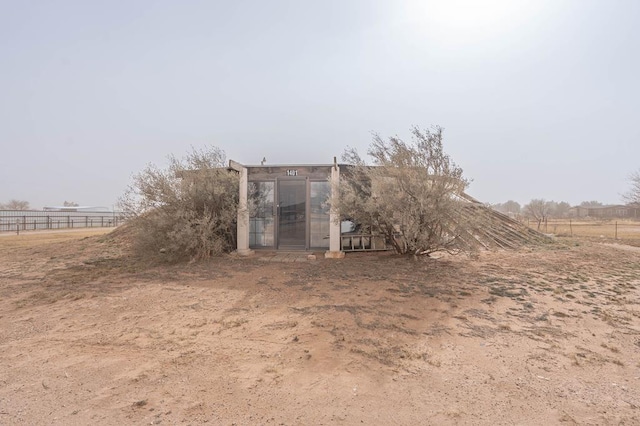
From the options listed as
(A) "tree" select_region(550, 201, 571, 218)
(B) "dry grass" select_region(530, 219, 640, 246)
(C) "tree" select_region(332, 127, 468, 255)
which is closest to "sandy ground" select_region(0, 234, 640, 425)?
(C) "tree" select_region(332, 127, 468, 255)

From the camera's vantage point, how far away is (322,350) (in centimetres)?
352

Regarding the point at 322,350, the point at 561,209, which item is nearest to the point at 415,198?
the point at 322,350

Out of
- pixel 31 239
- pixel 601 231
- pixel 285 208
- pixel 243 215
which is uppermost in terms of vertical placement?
pixel 285 208

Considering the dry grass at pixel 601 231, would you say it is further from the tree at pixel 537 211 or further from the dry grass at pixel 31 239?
the dry grass at pixel 31 239

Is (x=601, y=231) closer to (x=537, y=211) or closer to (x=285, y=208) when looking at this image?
(x=537, y=211)

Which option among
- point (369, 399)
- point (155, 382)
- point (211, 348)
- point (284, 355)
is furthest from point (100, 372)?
point (369, 399)

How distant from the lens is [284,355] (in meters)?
3.42

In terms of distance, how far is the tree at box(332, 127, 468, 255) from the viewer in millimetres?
7289

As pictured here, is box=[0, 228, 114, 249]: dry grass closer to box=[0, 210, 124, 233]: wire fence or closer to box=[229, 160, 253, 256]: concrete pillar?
box=[0, 210, 124, 233]: wire fence

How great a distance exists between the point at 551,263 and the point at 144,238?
11.1 meters

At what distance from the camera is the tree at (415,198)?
729 centimetres

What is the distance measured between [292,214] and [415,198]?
13.6ft

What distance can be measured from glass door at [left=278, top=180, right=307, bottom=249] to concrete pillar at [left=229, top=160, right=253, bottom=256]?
102 cm

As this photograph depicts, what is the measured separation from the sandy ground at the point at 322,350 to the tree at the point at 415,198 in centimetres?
129
